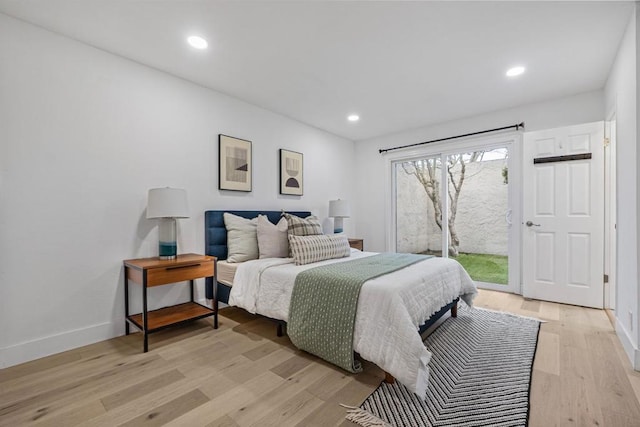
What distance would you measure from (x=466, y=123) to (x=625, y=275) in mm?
2602

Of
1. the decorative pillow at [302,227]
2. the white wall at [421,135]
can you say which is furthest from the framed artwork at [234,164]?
the white wall at [421,135]

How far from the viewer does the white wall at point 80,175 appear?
2.03 metres

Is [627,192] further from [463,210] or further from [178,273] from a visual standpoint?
[178,273]

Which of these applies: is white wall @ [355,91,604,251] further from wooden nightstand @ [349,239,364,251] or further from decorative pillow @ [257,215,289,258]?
decorative pillow @ [257,215,289,258]

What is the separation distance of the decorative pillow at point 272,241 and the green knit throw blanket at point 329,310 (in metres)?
0.83

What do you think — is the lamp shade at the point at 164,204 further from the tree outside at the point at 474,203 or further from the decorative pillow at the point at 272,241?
the tree outside at the point at 474,203

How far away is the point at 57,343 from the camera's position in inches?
85.8

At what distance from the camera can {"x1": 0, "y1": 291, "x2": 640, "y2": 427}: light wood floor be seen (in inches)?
58.7

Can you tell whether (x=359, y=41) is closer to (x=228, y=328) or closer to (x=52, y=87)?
(x=52, y=87)

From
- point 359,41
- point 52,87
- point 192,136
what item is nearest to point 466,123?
point 359,41

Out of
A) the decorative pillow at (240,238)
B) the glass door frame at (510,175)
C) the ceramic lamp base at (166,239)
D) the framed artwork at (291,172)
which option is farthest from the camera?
the framed artwork at (291,172)

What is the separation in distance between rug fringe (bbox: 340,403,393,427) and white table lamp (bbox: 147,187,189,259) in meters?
1.94

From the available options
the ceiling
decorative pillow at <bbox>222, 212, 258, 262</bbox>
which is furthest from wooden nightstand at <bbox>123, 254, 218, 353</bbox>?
the ceiling

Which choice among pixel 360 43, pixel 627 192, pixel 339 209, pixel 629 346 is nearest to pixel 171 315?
pixel 339 209
